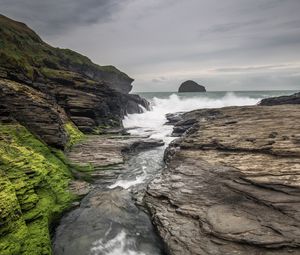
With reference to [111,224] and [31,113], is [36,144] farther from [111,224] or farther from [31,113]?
[111,224]

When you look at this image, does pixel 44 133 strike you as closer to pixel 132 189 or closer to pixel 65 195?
pixel 65 195

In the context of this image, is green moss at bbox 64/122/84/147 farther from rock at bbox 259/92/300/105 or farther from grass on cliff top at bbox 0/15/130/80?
rock at bbox 259/92/300/105

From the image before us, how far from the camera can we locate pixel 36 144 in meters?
19.2

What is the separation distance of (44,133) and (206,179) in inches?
555

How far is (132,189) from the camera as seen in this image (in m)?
18.3

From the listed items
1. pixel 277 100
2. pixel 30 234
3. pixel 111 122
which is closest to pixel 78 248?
pixel 30 234

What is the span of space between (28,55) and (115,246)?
34023 mm

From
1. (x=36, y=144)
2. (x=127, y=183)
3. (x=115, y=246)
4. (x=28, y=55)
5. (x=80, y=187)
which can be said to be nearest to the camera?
(x=115, y=246)

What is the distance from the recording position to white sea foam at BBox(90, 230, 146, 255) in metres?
11.5

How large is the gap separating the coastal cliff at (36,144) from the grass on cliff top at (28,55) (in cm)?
35

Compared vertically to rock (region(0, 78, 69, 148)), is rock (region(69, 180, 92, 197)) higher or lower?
lower

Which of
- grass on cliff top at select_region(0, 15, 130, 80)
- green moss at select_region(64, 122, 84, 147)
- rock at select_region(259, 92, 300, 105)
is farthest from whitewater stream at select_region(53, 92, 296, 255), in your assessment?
rock at select_region(259, 92, 300, 105)

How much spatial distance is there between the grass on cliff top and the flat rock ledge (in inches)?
821

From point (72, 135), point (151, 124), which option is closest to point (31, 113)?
point (72, 135)
